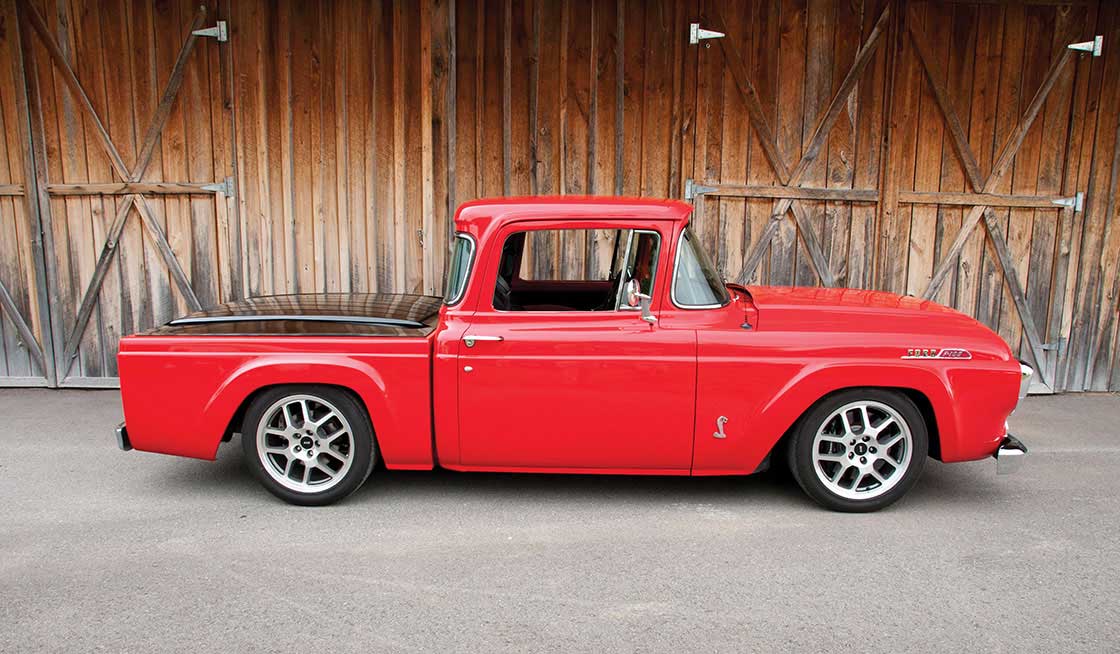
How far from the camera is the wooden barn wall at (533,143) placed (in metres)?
6.76

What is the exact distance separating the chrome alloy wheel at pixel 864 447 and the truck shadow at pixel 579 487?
286mm

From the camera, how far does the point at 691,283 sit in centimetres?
429

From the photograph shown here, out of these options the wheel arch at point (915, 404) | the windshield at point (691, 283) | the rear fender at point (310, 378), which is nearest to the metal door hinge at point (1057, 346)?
the wheel arch at point (915, 404)

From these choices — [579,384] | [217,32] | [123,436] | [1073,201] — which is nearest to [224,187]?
[217,32]

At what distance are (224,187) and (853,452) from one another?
5725 millimetres

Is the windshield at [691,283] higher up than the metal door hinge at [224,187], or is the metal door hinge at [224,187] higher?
the metal door hinge at [224,187]

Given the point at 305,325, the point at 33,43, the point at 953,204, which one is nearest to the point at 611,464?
the point at 305,325

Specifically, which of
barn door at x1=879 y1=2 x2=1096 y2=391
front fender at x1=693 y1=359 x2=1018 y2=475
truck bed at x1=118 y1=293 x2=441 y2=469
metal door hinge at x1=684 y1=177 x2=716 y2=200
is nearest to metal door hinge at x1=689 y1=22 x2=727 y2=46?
metal door hinge at x1=684 y1=177 x2=716 y2=200

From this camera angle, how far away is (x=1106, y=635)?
3.14 meters

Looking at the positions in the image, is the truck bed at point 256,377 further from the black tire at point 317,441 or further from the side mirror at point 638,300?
the side mirror at point 638,300

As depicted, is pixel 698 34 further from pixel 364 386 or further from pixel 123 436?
pixel 123 436

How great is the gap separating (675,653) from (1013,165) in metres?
6.09

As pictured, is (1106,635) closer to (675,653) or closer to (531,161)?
(675,653)

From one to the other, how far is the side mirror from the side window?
16 centimetres
